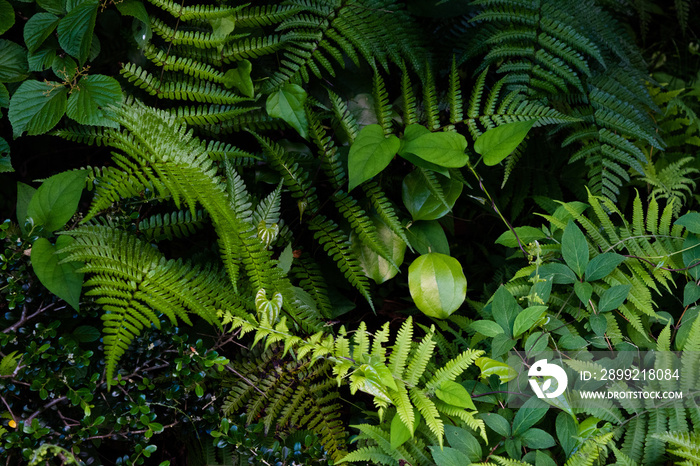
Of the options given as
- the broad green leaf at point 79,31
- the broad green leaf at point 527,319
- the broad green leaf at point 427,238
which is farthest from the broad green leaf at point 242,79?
the broad green leaf at point 527,319

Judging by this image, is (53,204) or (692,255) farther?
(692,255)

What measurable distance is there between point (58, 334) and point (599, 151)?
229 centimetres

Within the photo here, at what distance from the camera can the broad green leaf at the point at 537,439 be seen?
1.50 meters

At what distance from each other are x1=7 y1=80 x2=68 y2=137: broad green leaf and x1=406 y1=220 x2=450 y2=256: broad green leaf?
4.68ft

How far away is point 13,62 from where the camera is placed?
1853mm

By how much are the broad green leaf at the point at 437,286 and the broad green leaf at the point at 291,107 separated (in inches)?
27.8

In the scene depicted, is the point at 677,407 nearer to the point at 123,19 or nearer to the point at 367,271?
the point at 367,271

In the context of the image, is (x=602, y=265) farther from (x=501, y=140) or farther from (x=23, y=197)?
(x=23, y=197)

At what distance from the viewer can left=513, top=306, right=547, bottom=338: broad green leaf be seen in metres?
1.57

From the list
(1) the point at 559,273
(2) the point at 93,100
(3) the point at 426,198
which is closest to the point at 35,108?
(2) the point at 93,100

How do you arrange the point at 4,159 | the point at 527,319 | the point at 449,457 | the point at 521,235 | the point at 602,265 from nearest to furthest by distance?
the point at 449,457
the point at 527,319
the point at 602,265
the point at 4,159
the point at 521,235

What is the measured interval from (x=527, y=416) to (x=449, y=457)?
0.94 ft

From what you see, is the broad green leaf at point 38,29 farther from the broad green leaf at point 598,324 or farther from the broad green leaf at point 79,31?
the broad green leaf at point 598,324

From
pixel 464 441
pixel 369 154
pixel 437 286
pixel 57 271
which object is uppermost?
pixel 369 154
